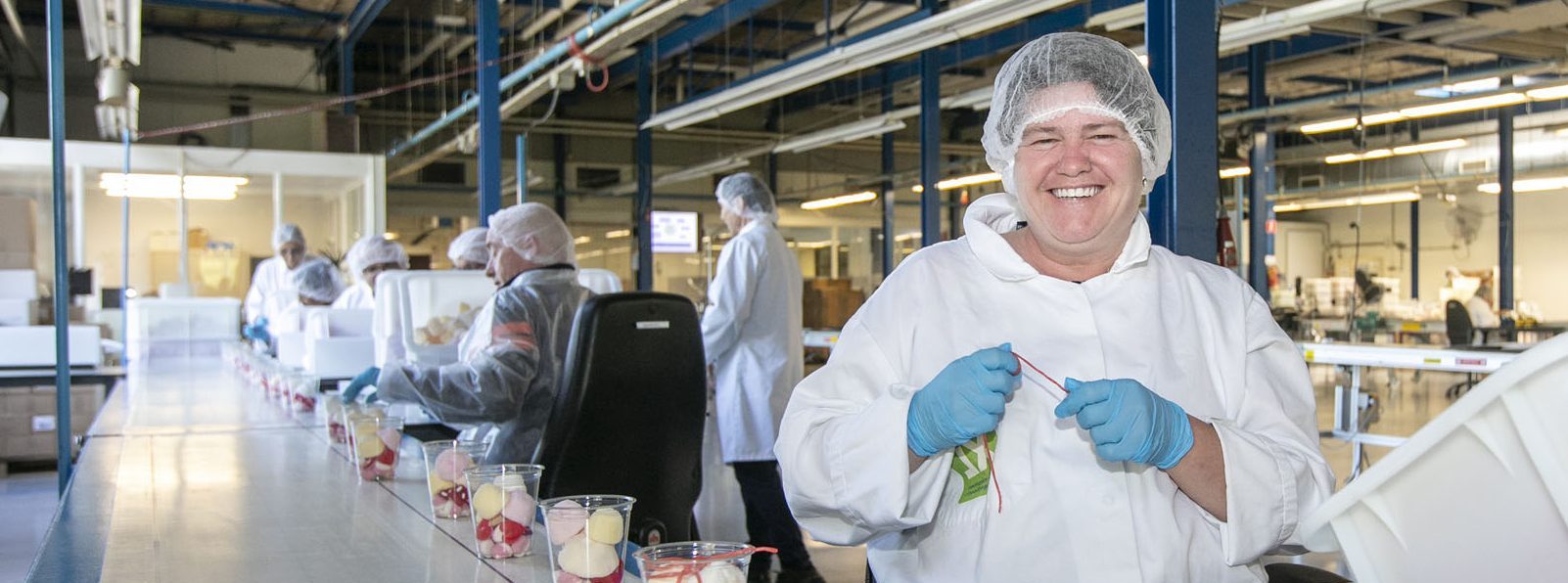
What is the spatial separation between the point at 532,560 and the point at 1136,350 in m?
0.92

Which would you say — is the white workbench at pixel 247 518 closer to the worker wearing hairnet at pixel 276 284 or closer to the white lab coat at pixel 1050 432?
the white lab coat at pixel 1050 432

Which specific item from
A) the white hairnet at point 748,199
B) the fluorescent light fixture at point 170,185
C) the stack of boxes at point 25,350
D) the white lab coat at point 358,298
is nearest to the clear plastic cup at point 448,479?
the white hairnet at point 748,199

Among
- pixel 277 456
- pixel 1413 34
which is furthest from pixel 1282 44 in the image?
pixel 277 456

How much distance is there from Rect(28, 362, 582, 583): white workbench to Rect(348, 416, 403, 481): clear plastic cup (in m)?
0.04

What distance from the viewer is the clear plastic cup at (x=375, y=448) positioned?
247 centimetres

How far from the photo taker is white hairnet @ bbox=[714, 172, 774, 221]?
15.6ft

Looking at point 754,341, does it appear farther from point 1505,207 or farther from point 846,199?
point 846,199

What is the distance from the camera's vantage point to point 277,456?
111 inches

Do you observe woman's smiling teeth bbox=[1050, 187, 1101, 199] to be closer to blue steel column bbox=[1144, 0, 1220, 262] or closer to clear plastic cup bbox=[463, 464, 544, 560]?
clear plastic cup bbox=[463, 464, 544, 560]

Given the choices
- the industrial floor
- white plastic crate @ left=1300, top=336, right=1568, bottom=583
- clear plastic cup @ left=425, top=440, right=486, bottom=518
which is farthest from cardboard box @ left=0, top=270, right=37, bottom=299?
white plastic crate @ left=1300, top=336, right=1568, bottom=583

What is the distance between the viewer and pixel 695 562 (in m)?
1.20

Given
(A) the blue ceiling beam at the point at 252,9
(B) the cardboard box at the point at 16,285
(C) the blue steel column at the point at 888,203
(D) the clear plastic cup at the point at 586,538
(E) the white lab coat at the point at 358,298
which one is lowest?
(D) the clear plastic cup at the point at 586,538

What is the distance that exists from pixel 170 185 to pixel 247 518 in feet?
28.7

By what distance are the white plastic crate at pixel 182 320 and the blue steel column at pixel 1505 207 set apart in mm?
10514
